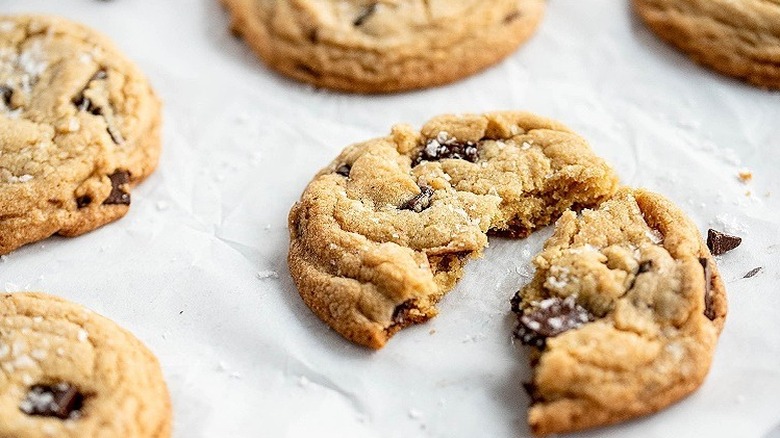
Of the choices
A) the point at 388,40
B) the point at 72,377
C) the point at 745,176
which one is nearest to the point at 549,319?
the point at 745,176

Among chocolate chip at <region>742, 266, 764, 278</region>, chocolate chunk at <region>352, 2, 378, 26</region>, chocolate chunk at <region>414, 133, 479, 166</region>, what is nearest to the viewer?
chocolate chip at <region>742, 266, 764, 278</region>

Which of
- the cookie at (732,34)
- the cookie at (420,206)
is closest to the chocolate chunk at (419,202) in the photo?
the cookie at (420,206)

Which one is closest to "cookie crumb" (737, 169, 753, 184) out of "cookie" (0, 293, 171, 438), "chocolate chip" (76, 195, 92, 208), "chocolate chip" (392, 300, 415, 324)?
"chocolate chip" (392, 300, 415, 324)

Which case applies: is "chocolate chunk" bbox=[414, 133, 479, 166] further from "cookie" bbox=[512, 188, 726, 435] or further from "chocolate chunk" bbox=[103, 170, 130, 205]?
"chocolate chunk" bbox=[103, 170, 130, 205]

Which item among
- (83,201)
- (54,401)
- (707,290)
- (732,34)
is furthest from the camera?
(732,34)

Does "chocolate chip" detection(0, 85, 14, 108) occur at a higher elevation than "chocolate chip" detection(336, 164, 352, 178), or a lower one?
higher

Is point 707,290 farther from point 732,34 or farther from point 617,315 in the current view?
point 732,34

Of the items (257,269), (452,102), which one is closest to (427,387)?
(257,269)

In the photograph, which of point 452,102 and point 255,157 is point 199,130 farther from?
point 452,102
